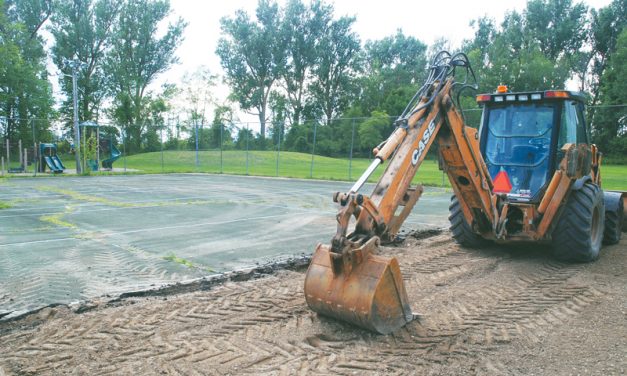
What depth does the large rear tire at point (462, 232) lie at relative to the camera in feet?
23.9

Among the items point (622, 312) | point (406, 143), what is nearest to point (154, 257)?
point (406, 143)

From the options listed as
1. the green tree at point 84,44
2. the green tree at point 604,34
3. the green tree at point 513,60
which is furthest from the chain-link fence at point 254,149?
the green tree at point 604,34

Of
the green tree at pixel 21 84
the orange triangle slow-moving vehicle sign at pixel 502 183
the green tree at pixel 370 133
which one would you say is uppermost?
the green tree at pixel 21 84

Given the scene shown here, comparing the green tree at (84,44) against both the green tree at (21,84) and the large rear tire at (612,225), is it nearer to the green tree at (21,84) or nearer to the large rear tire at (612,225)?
the green tree at (21,84)

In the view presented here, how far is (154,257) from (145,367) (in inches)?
143

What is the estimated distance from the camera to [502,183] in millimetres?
6969

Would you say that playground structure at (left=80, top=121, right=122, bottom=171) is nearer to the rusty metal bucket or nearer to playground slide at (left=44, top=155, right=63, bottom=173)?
playground slide at (left=44, top=155, right=63, bottom=173)

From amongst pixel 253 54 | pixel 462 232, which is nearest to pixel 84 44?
pixel 253 54

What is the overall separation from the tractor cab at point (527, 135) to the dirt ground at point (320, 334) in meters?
1.60

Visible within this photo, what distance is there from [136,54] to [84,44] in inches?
214

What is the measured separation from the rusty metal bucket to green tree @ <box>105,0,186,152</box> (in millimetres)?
52530

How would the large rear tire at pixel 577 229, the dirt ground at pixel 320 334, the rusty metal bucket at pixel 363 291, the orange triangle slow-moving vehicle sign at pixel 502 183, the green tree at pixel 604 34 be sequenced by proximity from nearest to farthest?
the dirt ground at pixel 320 334
the rusty metal bucket at pixel 363 291
the large rear tire at pixel 577 229
the orange triangle slow-moving vehicle sign at pixel 502 183
the green tree at pixel 604 34

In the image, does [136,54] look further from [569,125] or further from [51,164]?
[569,125]

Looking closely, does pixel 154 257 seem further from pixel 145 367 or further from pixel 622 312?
pixel 622 312
